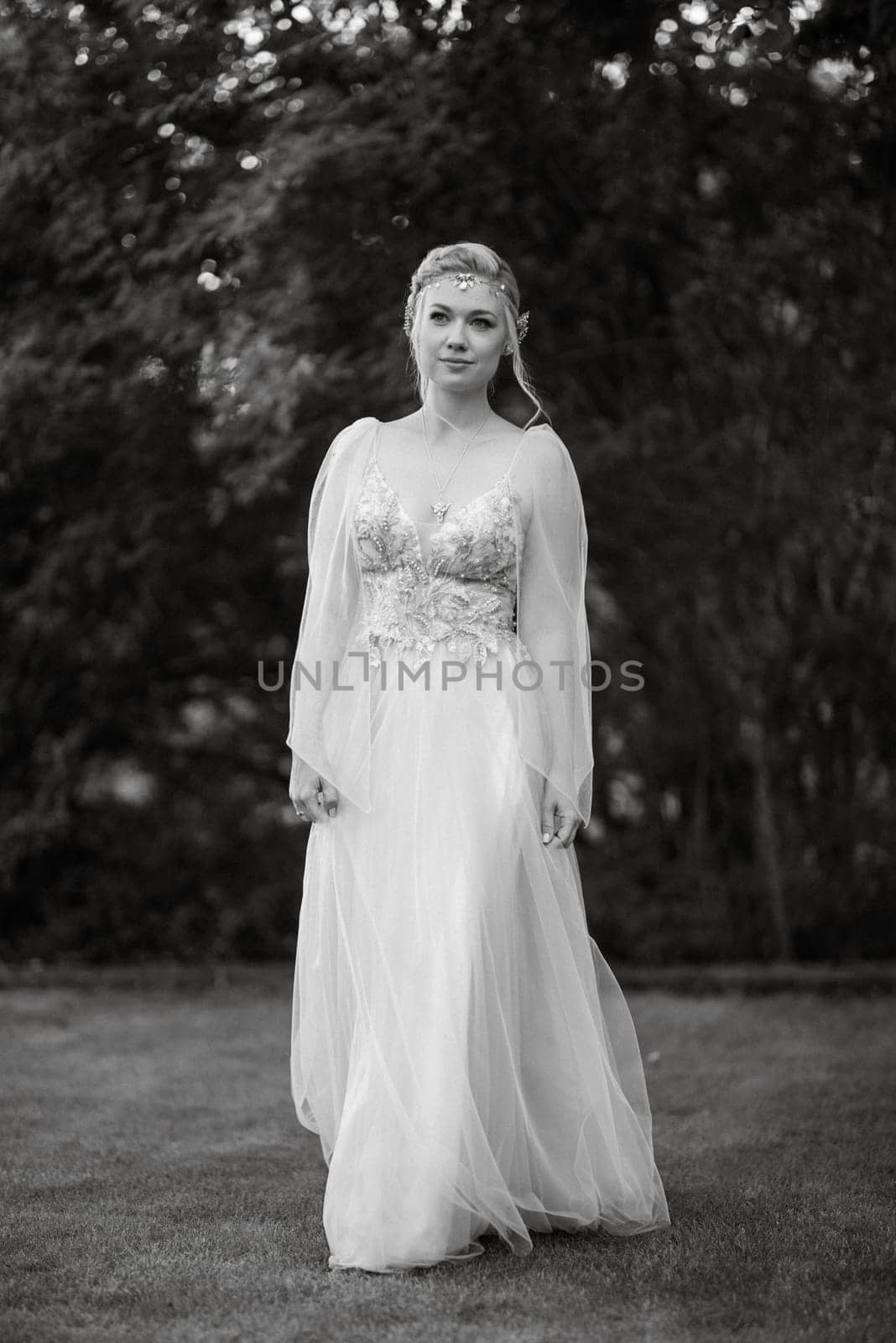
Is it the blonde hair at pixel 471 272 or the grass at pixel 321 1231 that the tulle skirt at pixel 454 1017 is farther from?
the blonde hair at pixel 471 272

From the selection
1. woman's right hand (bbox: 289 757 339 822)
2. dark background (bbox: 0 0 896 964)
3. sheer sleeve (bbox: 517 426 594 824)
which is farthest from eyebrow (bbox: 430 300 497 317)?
dark background (bbox: 0 0 896 964)

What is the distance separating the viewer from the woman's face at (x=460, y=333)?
320 centimetres

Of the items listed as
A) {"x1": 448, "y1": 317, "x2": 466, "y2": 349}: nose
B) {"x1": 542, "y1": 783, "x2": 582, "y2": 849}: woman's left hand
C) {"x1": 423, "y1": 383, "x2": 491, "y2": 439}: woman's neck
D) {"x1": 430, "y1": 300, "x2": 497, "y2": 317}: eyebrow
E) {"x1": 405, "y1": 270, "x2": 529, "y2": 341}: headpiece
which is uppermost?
{"x1": 405, "y1": 270, "x2": 529, "y2": 341}: headpiece

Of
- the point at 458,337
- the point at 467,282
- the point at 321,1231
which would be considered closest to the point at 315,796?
the point at 321,1231

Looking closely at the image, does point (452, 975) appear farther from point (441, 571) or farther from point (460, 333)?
point (460, 333)

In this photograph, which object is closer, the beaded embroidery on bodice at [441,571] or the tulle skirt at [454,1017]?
the tulle skirt at [454,1017]

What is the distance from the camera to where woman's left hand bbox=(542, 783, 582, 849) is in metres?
3.10

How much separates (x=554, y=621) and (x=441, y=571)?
A: 0.29 metres

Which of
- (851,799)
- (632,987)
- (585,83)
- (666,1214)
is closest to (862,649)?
(851,799)

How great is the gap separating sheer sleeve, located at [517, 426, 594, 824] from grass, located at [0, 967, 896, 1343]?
3.28 feet

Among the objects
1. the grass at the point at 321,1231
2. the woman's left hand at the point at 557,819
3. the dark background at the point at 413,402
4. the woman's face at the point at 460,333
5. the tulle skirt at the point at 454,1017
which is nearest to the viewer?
the grass at the point at 321,1231

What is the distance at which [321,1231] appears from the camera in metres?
3.07

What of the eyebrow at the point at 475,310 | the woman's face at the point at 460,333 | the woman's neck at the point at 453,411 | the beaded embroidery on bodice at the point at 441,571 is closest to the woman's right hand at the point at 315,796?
the beaded embroidery on bodice at the point at 441,571

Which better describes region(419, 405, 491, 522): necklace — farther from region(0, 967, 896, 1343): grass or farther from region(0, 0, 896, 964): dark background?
region(0, 0, 896, 964): dark background
